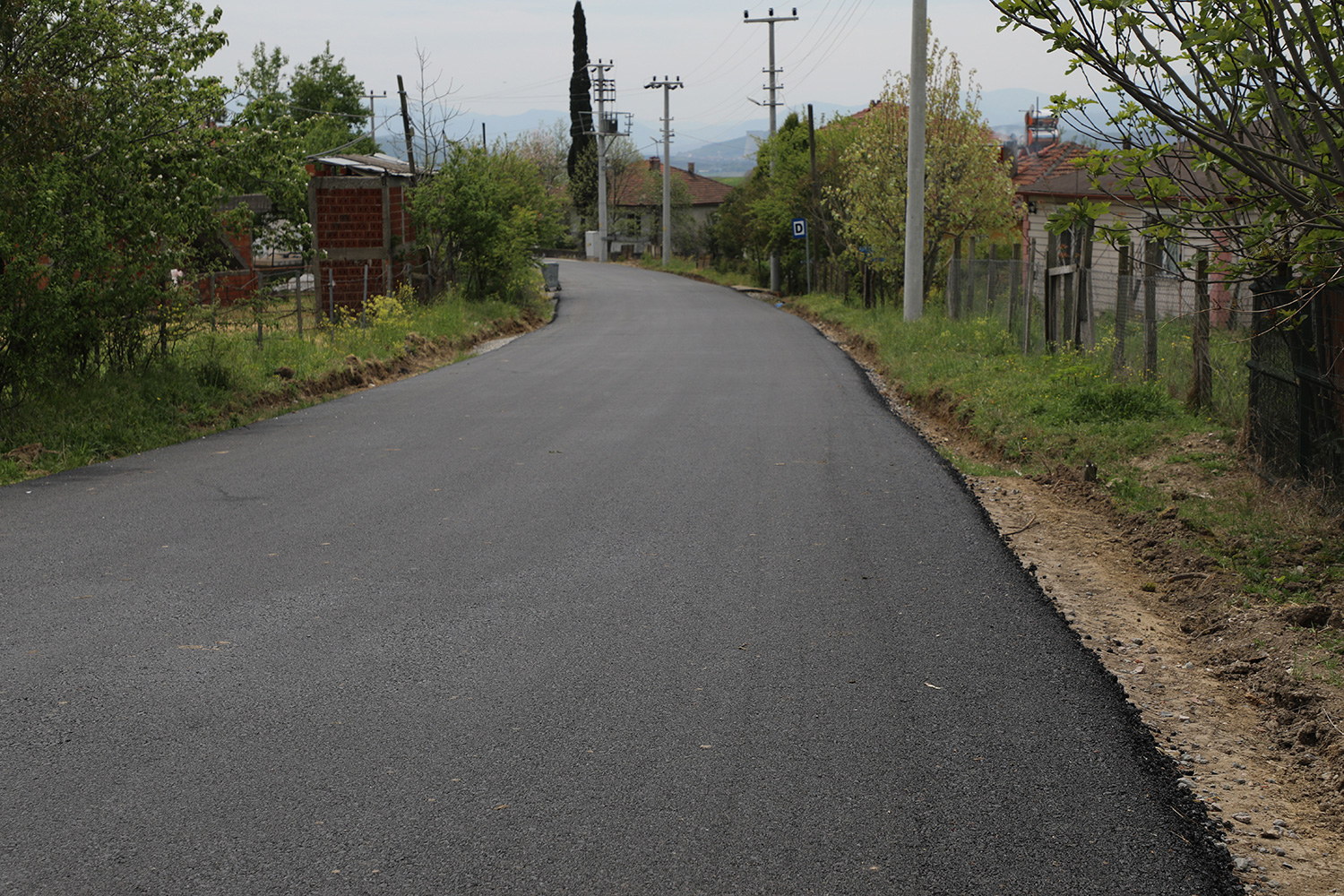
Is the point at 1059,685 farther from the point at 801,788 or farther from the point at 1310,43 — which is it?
the point at 1310,43

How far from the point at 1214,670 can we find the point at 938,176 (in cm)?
2454

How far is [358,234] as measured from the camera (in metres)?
26.8

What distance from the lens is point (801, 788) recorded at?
13.5ft

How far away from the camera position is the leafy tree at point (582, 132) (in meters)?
80.1

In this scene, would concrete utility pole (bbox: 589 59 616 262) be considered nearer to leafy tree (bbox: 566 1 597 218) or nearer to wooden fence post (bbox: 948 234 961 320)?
leafy tree (bbox: 566 1 597 218)

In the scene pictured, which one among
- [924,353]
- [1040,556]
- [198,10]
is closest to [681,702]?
[1040,556]

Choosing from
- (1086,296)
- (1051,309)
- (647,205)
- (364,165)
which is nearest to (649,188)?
(647,205)

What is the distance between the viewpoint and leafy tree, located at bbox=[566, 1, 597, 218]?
3155 inches

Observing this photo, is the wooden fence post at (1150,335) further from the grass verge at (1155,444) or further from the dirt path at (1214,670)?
the dirt path at (1214,670)

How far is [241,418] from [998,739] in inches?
444

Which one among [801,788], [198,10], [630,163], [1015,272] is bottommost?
[801,788]

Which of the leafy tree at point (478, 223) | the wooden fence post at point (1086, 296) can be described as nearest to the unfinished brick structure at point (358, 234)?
the leafy tree at point (478, 223)

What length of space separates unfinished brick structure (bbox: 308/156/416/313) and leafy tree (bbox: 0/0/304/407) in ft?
43.2

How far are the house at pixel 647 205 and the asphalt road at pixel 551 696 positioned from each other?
7078cm
